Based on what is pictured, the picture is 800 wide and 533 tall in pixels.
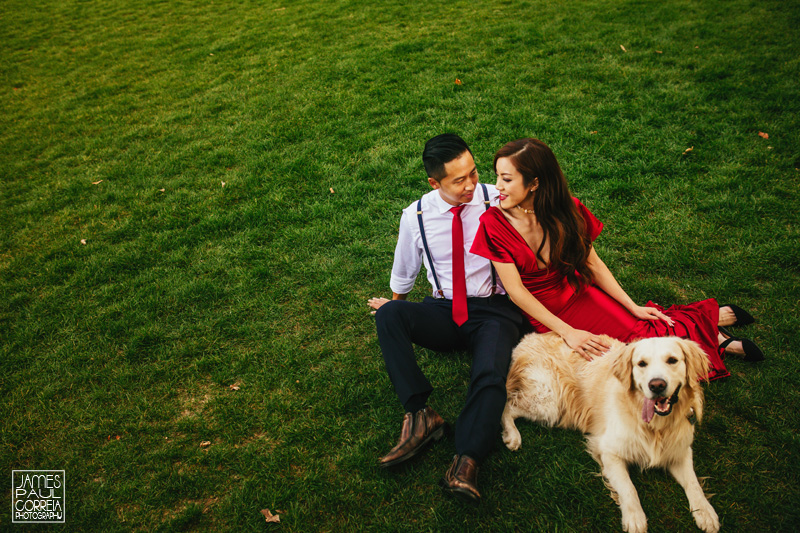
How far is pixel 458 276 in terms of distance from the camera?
3371 mm

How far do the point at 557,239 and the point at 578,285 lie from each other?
0.45m

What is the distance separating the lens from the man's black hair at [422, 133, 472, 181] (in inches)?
127

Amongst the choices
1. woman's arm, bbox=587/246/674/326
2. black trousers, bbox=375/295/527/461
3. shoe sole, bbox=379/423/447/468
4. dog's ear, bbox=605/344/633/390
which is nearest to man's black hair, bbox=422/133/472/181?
black trousers, bbox=375/295/527/461

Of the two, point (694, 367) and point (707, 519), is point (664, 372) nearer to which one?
point (694, 367)

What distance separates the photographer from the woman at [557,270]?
10.3 feet

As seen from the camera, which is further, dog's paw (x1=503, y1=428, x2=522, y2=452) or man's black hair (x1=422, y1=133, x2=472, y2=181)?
man's black hair (x1=422, y1=133, x2=472, y2=181)

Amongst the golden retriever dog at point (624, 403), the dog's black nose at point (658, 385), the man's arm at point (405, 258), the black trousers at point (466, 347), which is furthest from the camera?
the man's arm at point (405, 258)

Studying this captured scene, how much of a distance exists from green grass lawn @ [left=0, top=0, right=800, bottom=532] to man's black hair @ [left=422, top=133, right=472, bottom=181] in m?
1.52

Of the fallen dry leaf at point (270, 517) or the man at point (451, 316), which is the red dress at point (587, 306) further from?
the fallen dry leaf at point (270, 517)

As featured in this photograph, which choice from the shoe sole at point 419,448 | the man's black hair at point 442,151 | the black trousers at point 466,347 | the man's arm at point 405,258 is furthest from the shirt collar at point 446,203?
the shoe sole at point 419,448

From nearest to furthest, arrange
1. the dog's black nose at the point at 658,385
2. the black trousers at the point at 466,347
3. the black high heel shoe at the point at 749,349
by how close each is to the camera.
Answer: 1. the dog's black nose at the point at 658,385
2. the black trousers at the point at 466,347
3. the black high heel shoe at the point at 749,349

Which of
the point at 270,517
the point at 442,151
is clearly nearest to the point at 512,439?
the point at 270,517

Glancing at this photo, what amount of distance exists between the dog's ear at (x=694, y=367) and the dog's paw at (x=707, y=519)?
1.69 ft

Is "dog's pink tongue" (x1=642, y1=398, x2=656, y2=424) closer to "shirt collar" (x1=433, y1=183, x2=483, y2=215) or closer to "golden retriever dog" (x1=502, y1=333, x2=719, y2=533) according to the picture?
"golden retriever dog" (x1=502, y1=333, x2=719, y2=533)
